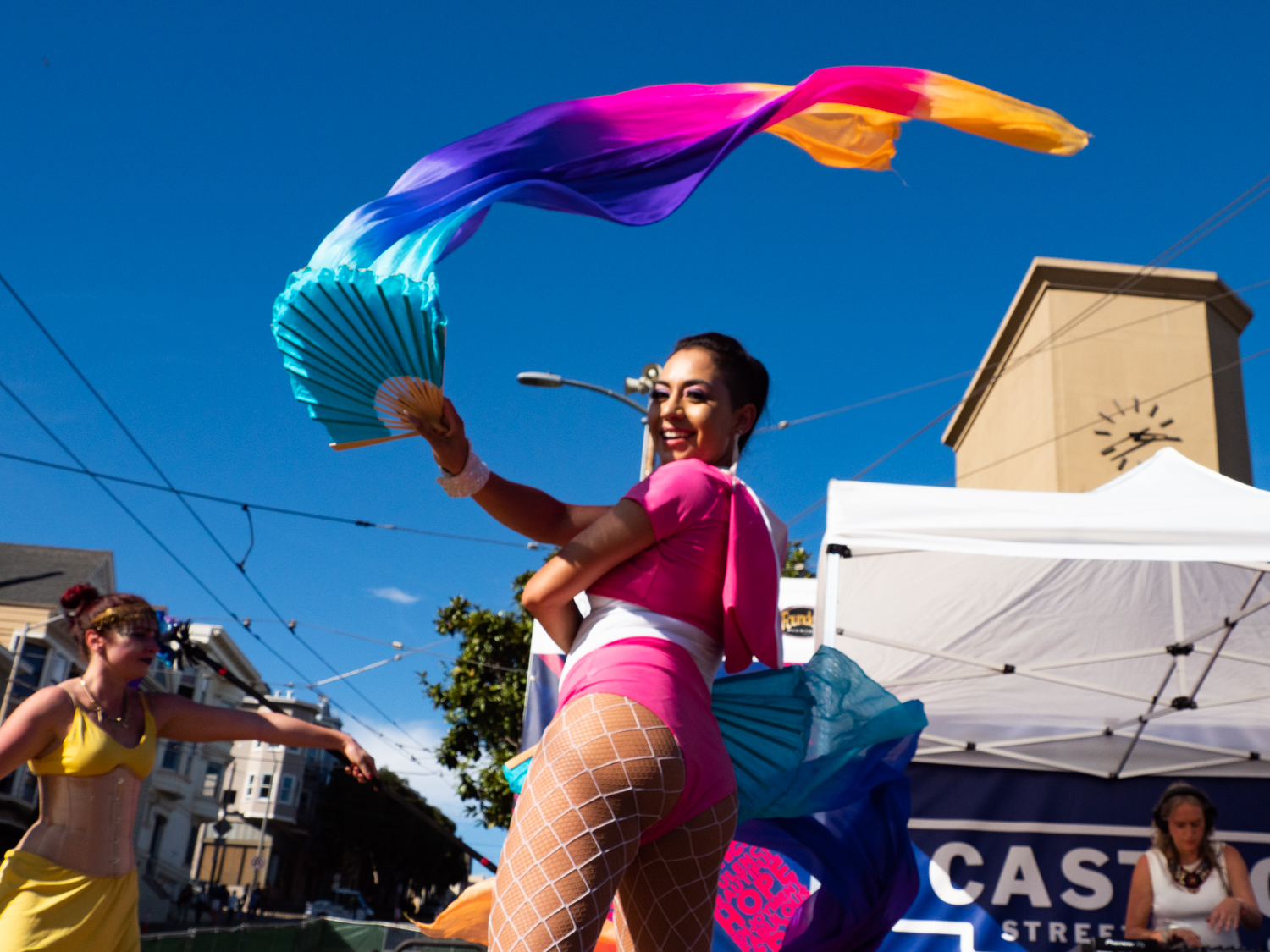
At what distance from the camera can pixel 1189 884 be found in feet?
18.0

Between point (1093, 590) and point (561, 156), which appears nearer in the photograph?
point (561, 156)

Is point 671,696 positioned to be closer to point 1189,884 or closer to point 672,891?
point 672,891

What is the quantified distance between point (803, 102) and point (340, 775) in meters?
78.7

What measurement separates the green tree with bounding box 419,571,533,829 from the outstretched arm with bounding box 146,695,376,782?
1327cm

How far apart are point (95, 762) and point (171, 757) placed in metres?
59.3

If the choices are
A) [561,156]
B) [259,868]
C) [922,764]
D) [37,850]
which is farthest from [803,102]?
[259,868]

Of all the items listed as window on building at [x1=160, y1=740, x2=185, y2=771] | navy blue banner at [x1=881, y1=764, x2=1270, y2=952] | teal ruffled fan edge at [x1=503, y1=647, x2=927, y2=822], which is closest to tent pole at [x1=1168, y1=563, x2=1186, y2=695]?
navy blue banner at [x1=881, y1=764, x2=1270, y2=952]

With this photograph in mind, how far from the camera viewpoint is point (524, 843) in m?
1.38

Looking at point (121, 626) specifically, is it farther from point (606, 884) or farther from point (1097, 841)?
point (1097, 841)

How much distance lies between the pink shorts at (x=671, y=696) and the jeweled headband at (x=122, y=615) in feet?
5.91

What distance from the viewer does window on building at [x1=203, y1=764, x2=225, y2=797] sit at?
63.1 meters

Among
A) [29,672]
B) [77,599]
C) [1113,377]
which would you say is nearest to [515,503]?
[77,599]

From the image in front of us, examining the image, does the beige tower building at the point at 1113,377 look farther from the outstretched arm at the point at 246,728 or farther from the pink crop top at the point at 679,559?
the pink crop top at the point at 679,559

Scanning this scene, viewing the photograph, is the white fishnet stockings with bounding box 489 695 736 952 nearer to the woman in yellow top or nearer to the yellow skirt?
the woman in yellow top
